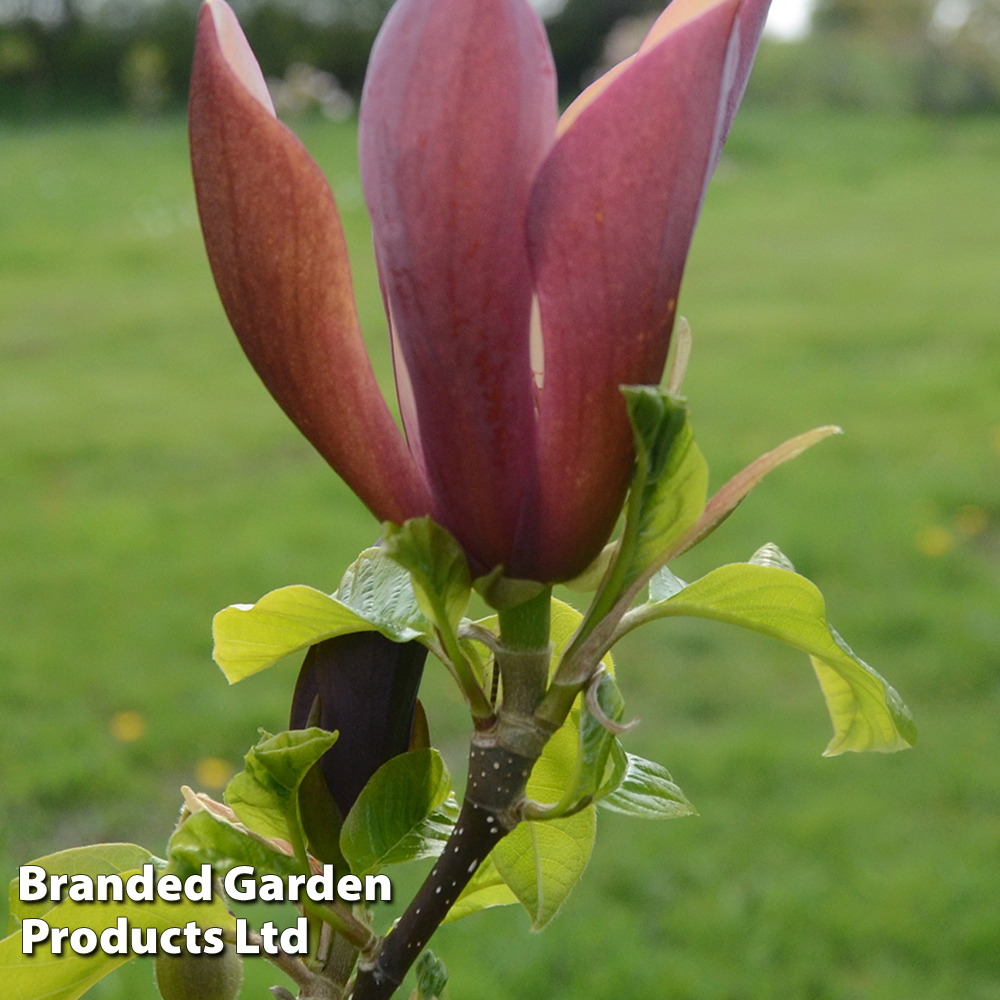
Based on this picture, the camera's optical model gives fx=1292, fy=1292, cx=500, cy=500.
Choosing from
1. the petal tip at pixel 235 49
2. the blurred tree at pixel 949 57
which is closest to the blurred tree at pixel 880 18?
the blurred tree at pixel 949 57

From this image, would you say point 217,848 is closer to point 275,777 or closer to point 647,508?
point 275,777

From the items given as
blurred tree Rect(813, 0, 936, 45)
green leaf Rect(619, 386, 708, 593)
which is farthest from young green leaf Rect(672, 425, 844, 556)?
blurred tree Rect(813, 0, 936, 45)

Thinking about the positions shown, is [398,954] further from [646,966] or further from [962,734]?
[962,734]

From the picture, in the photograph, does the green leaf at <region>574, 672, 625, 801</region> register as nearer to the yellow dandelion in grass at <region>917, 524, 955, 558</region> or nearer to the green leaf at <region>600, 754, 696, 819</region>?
the green leaf at <region>600, 754, 696, 819</region>

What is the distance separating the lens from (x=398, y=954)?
1.43 feet

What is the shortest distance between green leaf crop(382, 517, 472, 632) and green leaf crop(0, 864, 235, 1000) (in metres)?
0.17

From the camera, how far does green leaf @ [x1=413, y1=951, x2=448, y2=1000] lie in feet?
1.62

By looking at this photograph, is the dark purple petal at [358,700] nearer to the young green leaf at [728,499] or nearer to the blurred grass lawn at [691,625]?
the young green leaf at [728,499]

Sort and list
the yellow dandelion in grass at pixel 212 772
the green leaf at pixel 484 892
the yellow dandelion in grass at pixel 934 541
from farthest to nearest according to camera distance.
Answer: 1. the yellow dandelion in grass at pixel 934 541
2. the yellow dandelion in grass at pixel 212 772
3. the green leaf at pixel 484 892

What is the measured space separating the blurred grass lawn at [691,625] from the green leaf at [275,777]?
2.03m

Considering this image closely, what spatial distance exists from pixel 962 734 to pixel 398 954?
2.95 metres

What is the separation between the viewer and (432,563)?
39 cm

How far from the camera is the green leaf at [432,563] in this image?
388 millimetres

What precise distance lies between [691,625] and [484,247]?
344cm
